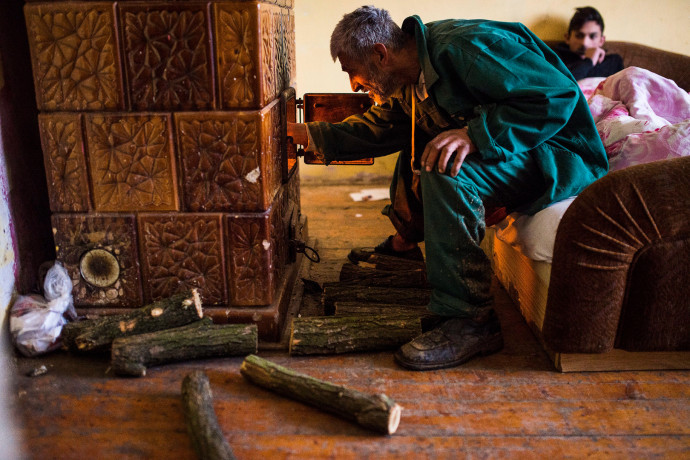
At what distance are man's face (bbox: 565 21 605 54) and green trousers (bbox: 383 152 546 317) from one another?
97.2 inches

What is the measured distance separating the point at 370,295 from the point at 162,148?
3.23 ft

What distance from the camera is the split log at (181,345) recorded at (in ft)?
6.09

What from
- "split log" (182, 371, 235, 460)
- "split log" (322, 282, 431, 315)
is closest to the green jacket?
"split log" (322, 282, 431, 315)

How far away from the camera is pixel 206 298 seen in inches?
83.0

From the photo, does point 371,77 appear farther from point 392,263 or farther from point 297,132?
point 392,263

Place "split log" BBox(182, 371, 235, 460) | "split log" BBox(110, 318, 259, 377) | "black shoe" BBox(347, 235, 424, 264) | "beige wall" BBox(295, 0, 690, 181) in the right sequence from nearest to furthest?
1. "split log" BBox(182, 371, 235, 460)
2. "split log" BBox(110, 318, 259, 377)
3. "black shoe" BBox(347, 235, 424, 264)
4. "beige wall" BBox(295, 0, 690, 181)

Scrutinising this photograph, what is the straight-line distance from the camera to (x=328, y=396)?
65.6 inches

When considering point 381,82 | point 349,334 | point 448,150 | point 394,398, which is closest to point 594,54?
point 381,82

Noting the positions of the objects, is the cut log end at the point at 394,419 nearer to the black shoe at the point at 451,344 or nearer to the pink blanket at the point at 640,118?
the black shoe at the point at 451,344

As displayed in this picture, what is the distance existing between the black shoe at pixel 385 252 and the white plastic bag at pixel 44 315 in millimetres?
1338

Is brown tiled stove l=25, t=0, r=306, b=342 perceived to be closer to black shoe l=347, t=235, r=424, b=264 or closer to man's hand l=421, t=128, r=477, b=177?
man's hand l=421, t=128, r=477, b=177

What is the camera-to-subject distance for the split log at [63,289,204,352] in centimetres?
196

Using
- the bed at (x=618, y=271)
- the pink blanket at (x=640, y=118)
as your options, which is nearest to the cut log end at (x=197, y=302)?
the bed at (x=618, y=271)

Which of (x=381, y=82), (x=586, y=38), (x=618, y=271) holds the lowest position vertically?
(x=618, y=271)
